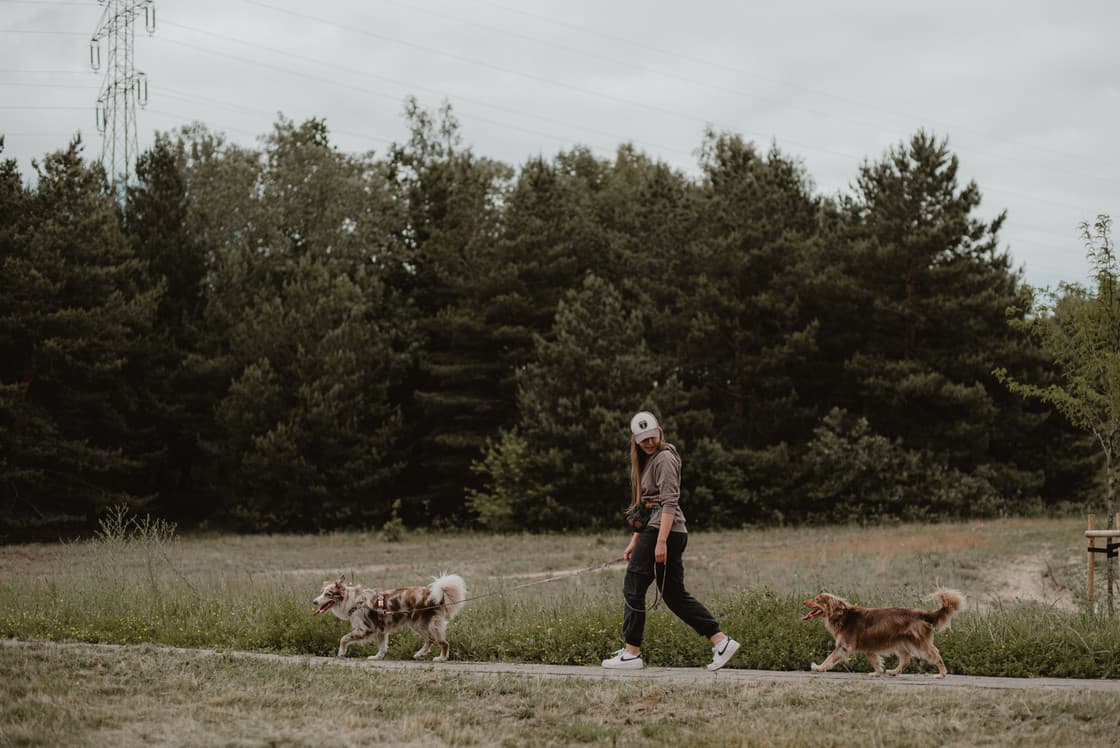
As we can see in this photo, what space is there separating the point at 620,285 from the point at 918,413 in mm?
13537

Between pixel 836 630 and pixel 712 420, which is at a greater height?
pixel 712 420

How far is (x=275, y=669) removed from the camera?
9547mm

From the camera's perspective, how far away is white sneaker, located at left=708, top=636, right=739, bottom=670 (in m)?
9.55

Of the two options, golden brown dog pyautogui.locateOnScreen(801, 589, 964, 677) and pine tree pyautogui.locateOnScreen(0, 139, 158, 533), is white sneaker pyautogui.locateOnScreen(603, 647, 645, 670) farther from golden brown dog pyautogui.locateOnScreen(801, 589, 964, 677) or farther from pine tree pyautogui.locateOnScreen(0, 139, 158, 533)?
pine tree pyautogui.locateOnScreen(0, 139, 158, 533)

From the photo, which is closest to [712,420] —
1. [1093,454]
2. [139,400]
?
[1093,454]

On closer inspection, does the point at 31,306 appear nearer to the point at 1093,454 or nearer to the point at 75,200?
Result: the point at 75,200

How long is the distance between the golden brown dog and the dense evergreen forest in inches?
1172

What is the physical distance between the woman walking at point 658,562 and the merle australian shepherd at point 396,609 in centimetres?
174

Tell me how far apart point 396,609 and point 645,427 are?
306cm

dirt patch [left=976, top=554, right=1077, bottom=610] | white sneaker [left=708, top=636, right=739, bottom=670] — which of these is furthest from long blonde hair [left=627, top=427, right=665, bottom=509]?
dirt patch [left=976, top=554, right=1077, bottom=610]

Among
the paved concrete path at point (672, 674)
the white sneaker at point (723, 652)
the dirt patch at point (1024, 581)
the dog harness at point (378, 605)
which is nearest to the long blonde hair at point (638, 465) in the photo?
the white sneaker at point (723, 652)

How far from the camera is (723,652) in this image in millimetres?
9570

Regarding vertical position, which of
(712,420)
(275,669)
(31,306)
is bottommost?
(275,669)

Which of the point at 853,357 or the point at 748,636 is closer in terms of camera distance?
the point at 748,636
